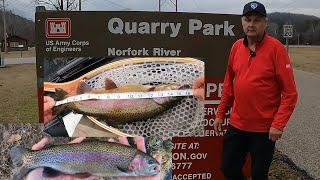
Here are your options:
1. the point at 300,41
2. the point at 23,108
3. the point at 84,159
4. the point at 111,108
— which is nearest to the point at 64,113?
the point at 111,108

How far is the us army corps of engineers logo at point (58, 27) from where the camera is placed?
509 centimetres

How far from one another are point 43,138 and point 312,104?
11608 mm

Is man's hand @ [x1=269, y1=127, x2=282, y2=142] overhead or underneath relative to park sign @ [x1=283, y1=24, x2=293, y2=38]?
underneath

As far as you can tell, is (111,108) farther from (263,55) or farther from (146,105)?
(263,55)

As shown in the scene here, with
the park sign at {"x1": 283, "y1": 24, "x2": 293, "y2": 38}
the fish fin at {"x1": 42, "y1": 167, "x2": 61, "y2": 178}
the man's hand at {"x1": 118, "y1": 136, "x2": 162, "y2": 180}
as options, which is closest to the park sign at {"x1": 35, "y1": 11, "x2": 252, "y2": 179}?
the man's hand at {"x1": 118, "y1": 136, "x2": 162, "y2": 180}

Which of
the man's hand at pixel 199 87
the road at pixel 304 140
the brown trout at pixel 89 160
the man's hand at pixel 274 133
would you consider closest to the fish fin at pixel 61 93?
the brown trout at pixel 89 160

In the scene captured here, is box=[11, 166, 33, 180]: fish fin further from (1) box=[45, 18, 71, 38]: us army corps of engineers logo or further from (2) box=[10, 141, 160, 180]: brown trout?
(1) box=[45, 18, 71, 38]: us army corps of engineers logo

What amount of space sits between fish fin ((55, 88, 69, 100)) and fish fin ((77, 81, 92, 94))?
5.0 inches

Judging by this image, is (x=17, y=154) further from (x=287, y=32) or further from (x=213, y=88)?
(x=287, y=32)

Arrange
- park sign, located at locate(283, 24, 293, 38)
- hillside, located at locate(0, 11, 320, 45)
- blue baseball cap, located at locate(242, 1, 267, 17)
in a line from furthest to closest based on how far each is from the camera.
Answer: hillside, located at locate(0, 11, 320, 45), park sign, located at locate(283, 24, 293, 38), blue baseball cap, located at locate(242, 1, 267, 17)

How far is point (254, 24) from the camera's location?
13.9 feet

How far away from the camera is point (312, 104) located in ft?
49.8

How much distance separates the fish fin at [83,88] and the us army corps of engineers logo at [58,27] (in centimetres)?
47

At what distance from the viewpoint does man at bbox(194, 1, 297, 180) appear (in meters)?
4.14
